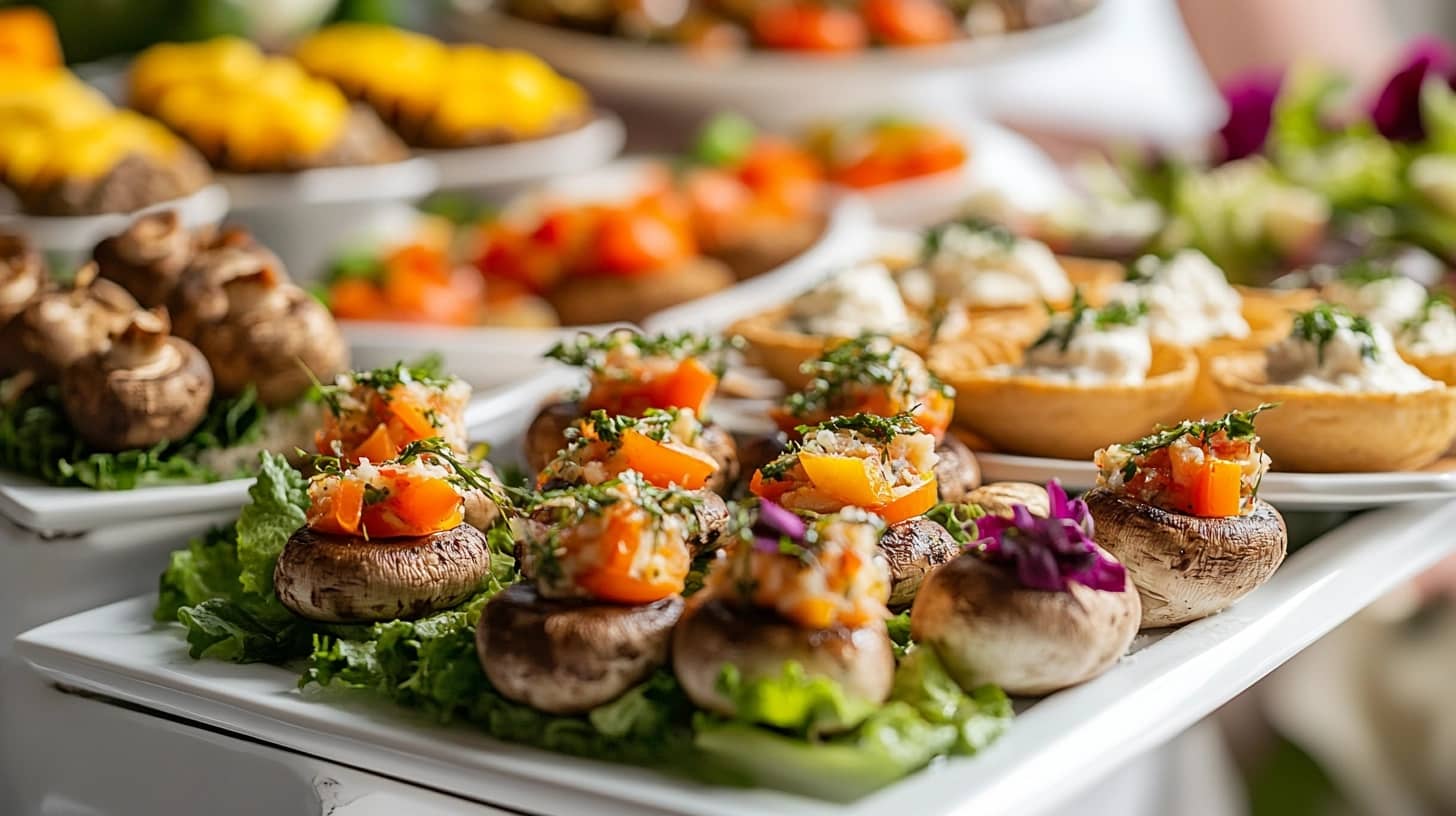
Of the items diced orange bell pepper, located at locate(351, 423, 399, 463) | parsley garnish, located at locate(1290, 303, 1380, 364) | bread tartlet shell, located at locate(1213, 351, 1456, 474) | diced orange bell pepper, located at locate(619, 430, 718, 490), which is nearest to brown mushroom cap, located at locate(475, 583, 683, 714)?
diced orange bell pepper, located at locate(619, 430, 718, 490)

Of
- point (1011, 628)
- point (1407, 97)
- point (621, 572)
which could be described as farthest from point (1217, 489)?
point (1407, 97)

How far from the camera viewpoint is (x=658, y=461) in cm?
237

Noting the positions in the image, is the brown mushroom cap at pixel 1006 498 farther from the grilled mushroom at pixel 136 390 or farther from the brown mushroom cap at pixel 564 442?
the grilled mushroom at pixel 136 390

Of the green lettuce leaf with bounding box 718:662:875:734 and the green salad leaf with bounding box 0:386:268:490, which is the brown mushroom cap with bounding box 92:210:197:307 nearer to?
the green salad leaf with bounding box 0:386:268:490

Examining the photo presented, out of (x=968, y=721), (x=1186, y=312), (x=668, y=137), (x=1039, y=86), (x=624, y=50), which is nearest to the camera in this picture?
(x=968, y=721)

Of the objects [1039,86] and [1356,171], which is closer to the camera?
[1356,171]

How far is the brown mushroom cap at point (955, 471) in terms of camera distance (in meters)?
2.59

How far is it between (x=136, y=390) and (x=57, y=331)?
321 mm

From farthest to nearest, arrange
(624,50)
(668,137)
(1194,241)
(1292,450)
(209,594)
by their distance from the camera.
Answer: (668,137) → (624,50) → (1194,241) → (1292,450) → (209,594)

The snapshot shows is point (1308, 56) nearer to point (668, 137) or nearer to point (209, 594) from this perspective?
point (668, 137)

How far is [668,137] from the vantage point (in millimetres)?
6801

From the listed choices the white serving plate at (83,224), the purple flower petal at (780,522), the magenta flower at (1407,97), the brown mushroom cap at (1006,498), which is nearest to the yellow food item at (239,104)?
the white serving plate at (83,224)

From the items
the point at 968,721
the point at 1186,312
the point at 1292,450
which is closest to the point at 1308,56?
the point at 1186,312

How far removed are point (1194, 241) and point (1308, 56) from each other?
278 cm
